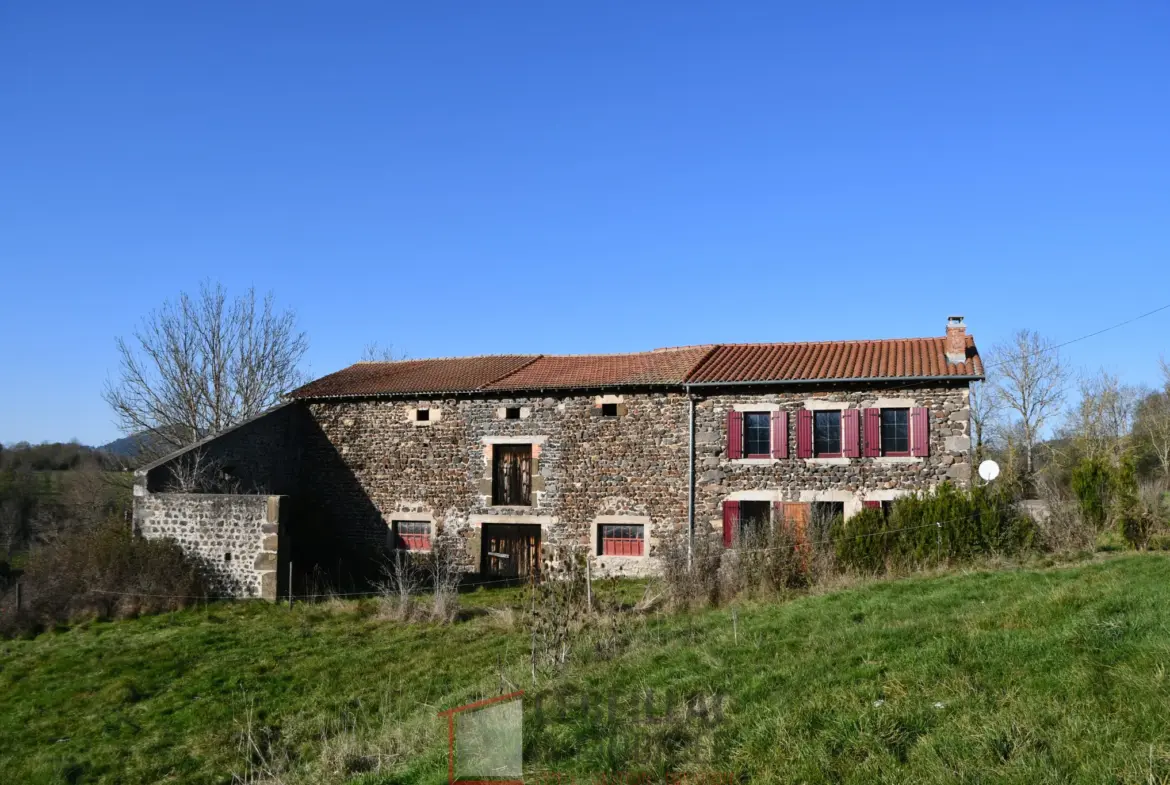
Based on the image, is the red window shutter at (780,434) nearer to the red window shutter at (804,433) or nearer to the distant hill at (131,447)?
the red window shutter at (804,433)

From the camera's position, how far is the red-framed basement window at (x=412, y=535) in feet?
61.2

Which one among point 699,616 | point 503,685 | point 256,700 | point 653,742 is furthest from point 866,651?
point 256,700

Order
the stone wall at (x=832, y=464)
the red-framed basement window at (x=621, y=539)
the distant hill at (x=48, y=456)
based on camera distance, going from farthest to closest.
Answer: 1. the distant hill at (x=48, y=456)
2. the red-framed basement window at (x=621, y=539)
3. the stone wall at (x=832, y=464)

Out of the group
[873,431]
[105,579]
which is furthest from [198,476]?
[873,431]

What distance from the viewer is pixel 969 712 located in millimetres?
4812

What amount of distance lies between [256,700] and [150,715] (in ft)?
3.54

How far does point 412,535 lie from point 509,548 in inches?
89.4

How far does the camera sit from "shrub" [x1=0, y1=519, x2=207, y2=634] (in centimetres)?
1353

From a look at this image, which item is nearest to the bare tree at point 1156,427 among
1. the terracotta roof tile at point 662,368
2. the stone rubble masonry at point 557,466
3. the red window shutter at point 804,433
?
the terracotta roof tile at point 662,368

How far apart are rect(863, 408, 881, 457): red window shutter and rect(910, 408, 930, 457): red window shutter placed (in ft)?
1.95

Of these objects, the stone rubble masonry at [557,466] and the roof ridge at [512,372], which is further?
the roof ridge at [512,372]

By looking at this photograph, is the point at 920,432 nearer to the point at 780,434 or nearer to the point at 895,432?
the point at 895,432

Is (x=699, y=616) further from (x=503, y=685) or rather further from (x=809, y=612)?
(x=503, y=685)

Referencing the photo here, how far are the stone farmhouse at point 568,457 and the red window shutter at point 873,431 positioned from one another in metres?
0.04
